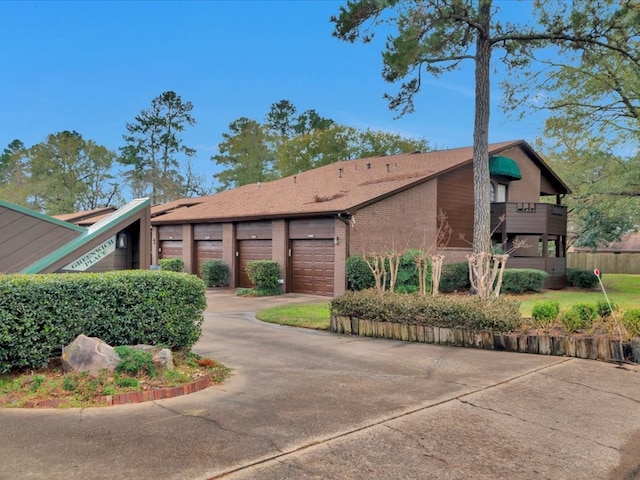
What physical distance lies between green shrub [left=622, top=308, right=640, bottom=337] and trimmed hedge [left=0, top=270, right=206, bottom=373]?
6705 mm

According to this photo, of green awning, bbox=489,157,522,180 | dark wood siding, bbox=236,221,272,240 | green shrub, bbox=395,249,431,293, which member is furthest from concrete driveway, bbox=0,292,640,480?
green awning, bbox=489,157,522,180

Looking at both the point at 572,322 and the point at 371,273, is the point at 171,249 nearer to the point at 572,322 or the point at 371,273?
the point at 371,273

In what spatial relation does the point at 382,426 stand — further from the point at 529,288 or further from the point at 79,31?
the point at 79,31

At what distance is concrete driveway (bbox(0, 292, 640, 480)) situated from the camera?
3.52 meters

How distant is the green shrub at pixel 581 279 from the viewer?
21609 mm

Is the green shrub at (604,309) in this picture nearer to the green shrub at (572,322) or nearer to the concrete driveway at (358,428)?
the green shrub at (572,322)

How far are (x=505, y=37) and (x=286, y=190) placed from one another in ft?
40.0

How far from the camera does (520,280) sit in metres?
18.3

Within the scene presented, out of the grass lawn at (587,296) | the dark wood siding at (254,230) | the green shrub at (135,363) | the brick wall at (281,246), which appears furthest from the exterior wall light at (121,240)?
the dark wood siding at (254,230)

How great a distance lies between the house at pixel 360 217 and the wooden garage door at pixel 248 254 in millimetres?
44

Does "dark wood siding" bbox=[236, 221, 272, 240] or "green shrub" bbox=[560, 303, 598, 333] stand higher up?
"dark wood siding" bbox=[236, 221, 272, 240]

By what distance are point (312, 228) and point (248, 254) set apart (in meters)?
4.08

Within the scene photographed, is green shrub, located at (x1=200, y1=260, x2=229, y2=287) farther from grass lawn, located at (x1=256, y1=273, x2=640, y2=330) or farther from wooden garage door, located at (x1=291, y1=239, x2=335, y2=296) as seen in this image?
grass lawn, located at (x1=256, y1=273, x2=640, y2=330)

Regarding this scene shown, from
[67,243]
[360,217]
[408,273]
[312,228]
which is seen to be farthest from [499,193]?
[67,243]
